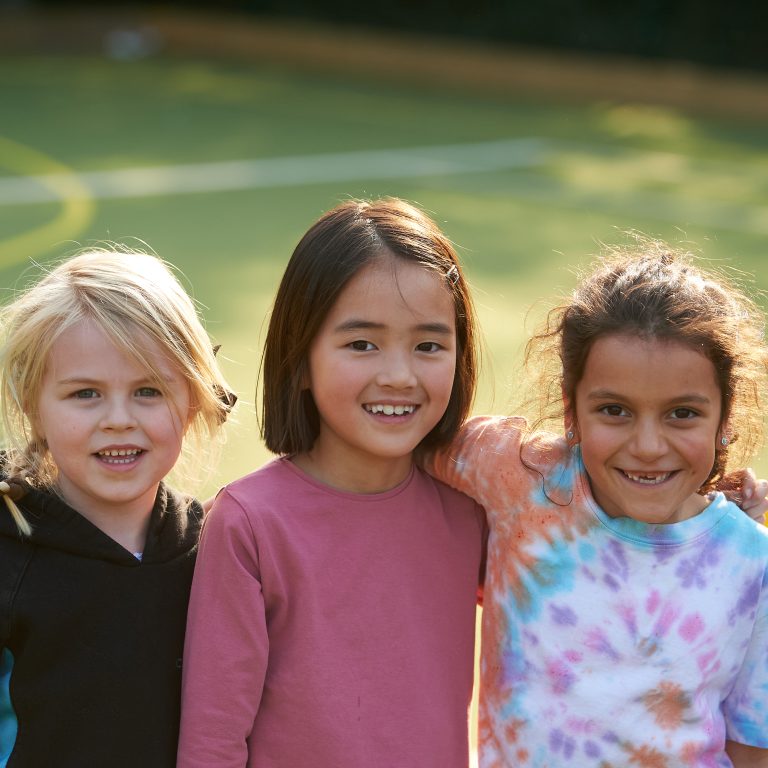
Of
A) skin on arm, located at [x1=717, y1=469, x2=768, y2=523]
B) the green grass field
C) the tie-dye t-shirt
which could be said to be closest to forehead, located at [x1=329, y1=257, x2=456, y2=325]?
the tie-dye t-shirt

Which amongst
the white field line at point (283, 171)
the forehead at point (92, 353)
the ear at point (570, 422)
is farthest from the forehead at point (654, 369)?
the white field line at point (283, 171)

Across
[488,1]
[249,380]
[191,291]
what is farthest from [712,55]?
[249,380]

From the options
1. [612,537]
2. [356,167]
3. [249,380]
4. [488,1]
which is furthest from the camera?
[488,1]

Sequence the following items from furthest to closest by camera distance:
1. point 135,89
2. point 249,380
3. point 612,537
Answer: point 135,89 → point 249,380 → point 612,537

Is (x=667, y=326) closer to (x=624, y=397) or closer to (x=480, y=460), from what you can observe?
(x=624, y=397)

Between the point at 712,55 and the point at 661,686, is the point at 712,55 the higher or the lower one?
the higher one

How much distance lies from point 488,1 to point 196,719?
14551 millimetres

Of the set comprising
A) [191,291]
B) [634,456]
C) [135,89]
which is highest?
[135,89]

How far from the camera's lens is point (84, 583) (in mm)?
2199

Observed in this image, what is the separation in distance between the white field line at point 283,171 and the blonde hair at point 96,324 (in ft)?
22.7

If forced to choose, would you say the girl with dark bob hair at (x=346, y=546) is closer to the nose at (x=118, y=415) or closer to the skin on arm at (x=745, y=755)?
the nose at (x=118, y=415)

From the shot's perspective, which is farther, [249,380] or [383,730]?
[249,380]

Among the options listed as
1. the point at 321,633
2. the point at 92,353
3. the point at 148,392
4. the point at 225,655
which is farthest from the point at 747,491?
the point at 92,353

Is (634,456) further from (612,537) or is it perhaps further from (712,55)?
(712,55)
